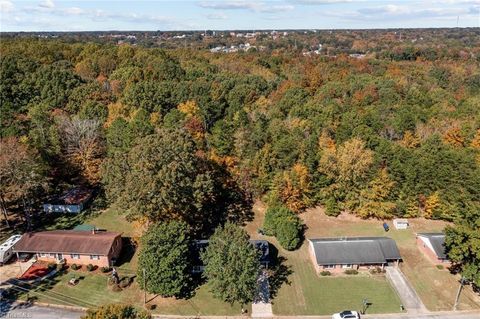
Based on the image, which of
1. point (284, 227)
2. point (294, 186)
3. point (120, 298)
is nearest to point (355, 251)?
point (284, 227)

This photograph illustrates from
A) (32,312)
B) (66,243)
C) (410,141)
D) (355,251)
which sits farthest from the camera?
(410,141)

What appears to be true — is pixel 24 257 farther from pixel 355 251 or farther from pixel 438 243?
pixel 438 243

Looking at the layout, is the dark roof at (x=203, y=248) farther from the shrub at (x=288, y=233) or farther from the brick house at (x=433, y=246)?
the brick house at (x=433, y=246)

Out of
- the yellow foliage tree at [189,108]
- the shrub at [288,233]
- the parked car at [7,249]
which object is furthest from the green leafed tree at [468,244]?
the parked car at [7,249]

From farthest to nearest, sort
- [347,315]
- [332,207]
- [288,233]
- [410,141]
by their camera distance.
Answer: [410,141]
[332,207]
[288,233]
[347,315]

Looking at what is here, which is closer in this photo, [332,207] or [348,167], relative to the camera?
[348,167]

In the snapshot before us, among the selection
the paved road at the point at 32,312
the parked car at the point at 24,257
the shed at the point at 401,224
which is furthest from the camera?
the shed at the point at 401,224

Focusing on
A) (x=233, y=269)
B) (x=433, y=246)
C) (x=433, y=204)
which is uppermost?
(x=233, y=269)
